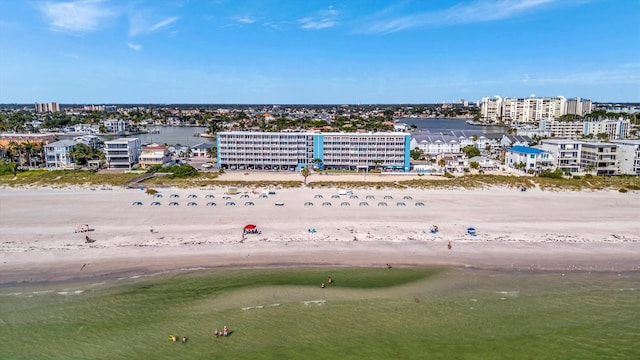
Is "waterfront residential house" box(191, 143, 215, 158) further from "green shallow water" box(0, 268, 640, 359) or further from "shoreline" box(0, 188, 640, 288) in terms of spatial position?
"green shallow water" box(0, 268, 640, 359)

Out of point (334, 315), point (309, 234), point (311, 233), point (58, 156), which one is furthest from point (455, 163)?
point (58, 156)

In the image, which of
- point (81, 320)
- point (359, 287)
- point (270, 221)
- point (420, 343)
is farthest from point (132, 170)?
point (420, 343)

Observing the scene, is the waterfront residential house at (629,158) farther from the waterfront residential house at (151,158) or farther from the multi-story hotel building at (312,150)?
the waterfront residential house at (151,158)

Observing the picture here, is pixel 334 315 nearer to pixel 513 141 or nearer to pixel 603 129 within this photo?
pixel 513 141

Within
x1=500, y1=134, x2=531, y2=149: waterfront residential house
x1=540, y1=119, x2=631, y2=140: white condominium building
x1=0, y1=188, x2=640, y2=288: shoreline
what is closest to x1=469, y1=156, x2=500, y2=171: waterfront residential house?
x1=0, y1=188, x2=640, y2=288: shoreline

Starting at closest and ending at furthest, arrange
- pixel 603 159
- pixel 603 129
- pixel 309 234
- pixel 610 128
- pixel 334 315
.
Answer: pixel 334 315, pixel 309 234, pixel 603 159, pixel 610 128, pixel 603 129

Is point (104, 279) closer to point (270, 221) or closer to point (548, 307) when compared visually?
point (270, 221)
